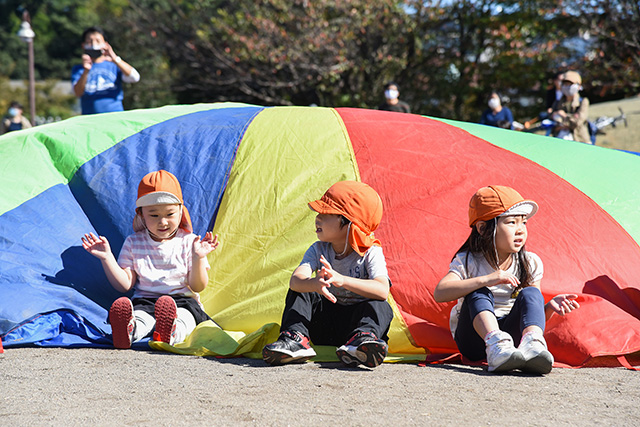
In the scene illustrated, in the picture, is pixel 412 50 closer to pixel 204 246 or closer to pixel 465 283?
pixel 204 246

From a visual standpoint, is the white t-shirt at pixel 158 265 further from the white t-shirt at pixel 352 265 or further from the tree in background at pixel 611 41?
the tree in background at pixel 611 41

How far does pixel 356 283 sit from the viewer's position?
8.48ft

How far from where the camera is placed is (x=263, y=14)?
1080 cm

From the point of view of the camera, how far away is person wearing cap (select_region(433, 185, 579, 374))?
2455mm

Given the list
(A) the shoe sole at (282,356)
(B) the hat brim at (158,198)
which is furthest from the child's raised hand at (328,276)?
(B) the hat brim at (158,198)

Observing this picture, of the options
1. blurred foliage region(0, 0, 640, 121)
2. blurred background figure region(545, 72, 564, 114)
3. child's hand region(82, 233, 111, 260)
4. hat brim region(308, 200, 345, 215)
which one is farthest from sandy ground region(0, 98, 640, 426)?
blurred foliage region(0, 0, 640, 121)

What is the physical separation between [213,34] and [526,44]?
16.3 feet

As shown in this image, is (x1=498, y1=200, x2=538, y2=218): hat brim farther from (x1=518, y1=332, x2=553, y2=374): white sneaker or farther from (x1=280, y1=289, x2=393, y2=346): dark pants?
(x1=280, y1=289, x2=393, y2=346): dark pants

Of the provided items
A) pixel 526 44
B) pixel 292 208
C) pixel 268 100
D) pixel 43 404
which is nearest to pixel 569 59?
pixel 526 44

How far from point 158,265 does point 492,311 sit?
1483mm

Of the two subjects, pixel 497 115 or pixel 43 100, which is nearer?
pixel 497 115

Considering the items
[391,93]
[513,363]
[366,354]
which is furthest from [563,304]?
[391,93]

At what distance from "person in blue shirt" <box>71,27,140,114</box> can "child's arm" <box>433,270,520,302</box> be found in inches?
127

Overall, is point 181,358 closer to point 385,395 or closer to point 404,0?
point 385,395
